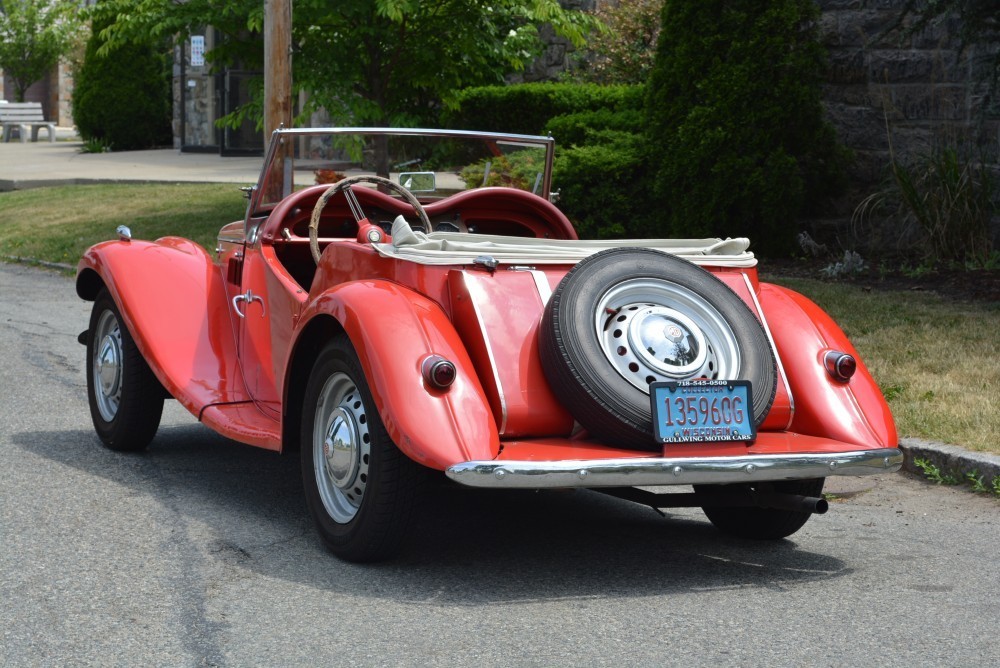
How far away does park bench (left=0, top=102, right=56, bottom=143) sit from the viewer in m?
32.7

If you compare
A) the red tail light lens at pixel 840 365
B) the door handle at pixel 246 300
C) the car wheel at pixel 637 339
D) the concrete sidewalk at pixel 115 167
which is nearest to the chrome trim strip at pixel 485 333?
the car wheel at pixel 637 339

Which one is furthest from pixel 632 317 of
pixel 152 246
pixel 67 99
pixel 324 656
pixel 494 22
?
pixel 67 99

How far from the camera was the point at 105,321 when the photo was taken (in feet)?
21.0

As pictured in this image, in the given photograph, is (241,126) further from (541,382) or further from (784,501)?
(784,501)

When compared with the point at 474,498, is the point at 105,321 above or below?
above

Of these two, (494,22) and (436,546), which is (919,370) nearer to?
(436,546)

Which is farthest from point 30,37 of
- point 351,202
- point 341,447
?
point 341,447

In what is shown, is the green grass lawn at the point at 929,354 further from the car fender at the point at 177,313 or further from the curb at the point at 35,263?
the curb at the point at 35,263

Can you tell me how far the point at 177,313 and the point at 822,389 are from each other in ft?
9.25

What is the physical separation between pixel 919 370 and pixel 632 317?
3.56m

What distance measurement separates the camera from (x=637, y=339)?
4.49 meters

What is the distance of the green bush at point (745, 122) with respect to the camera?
446 inches

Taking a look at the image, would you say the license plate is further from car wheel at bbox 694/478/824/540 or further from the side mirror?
the side mirror

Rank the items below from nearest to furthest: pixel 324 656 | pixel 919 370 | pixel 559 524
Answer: pixel 324 656
pixel 559 524
pixel 919 370
